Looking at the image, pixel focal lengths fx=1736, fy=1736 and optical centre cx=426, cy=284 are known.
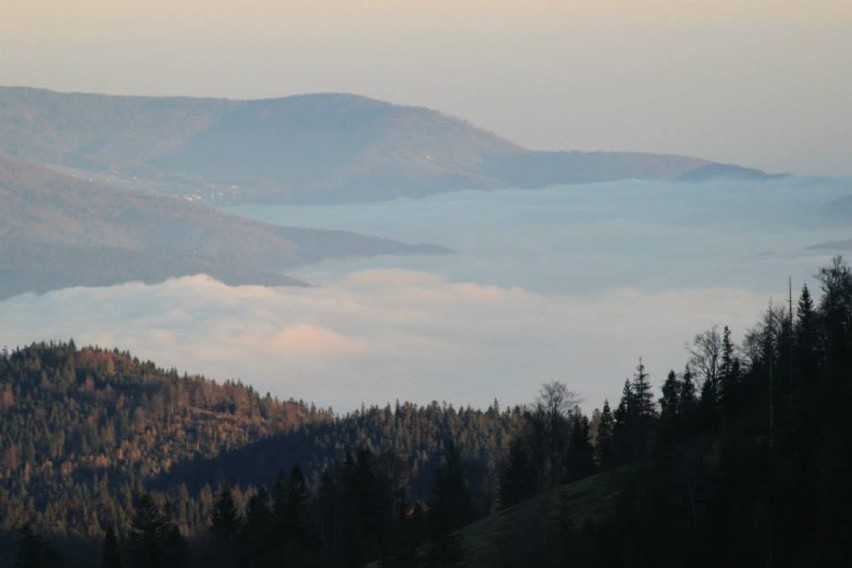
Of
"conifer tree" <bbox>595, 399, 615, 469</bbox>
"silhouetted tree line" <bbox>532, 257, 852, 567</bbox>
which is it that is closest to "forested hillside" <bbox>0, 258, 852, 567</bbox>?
"silhouetted tree line" <bbox>532, 257, 852, 567</bbox>

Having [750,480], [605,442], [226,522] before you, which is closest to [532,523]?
[750,480]

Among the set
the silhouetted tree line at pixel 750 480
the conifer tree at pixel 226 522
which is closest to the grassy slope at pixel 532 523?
the silhouetted tree line at pixel 750 480

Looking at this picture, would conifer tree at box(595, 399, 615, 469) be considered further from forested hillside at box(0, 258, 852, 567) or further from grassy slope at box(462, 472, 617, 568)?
grassy slope at box(462, 472, 617, 568)

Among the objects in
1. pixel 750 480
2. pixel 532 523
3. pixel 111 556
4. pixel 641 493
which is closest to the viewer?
pixel 750 480

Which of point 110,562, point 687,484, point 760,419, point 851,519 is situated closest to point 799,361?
point 760,419

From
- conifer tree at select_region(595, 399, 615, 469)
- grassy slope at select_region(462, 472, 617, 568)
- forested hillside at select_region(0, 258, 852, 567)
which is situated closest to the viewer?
forested hillside at select_region(0, 258, 852, 567)

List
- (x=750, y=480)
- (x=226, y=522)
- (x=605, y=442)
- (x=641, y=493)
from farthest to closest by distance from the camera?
(x=605, y=442) < (x=226, y=522) < (x=641, y=493) < (x=750, y=480)

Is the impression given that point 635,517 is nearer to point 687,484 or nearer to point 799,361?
point 687,484

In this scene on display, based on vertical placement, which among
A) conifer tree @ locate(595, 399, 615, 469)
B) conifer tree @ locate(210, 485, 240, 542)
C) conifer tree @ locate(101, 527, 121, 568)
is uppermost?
conifer tree @ locate(595, 399, 615, 469)

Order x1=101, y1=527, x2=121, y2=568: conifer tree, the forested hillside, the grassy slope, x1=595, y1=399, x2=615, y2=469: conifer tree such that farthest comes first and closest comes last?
1. x1=595, y1=399, x2=615, y2=469: conifer tree
2. x1=101, y1=527, x2=121, y2=568: conifer tree
3. the grassy slope
4. the forested hillside

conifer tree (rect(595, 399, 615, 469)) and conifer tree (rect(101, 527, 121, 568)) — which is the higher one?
conifer tree (rect(595, 399, 615, 469))

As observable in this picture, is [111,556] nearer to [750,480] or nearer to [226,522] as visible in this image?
[226,522]

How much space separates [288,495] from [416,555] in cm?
2425

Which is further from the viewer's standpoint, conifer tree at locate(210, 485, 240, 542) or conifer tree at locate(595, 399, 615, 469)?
conifer tree at locate(210, 485, 240, 542)
